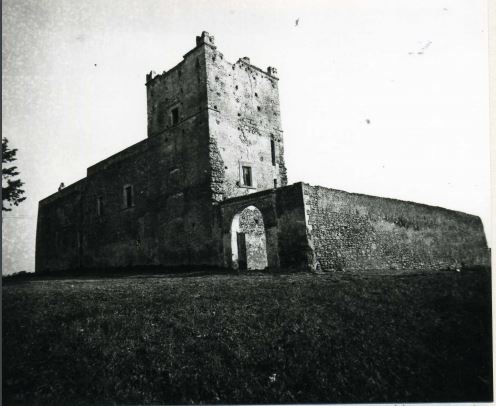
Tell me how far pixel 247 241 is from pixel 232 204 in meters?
1.84

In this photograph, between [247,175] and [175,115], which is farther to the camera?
[175,115]

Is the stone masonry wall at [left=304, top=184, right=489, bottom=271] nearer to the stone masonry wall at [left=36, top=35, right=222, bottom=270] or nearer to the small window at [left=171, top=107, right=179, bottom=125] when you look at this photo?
the stone masonry wall at [left=36, top=35, right=222, bottom=270]

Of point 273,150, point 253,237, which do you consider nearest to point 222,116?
point 273,150

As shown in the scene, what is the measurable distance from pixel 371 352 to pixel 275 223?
7.87m

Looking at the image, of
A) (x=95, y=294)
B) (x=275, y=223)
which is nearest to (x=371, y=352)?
(x=95, y=294)

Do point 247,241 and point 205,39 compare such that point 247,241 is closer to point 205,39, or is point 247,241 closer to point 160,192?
point 160,192

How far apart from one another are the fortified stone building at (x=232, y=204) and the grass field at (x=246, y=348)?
5.73 metres

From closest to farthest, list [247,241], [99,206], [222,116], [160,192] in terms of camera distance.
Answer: [247,241] → [222,116] → [160,192] → [99,206]

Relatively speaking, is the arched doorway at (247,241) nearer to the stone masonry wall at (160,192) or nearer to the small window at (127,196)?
the stone masonry wall at (160,192)

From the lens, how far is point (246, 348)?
5.68 m

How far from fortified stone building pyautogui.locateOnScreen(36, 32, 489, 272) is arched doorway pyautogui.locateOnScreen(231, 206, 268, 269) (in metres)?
0.04

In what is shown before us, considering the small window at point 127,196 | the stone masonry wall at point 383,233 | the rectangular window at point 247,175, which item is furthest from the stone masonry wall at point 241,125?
the small window at point 127,196

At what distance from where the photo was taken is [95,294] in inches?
335

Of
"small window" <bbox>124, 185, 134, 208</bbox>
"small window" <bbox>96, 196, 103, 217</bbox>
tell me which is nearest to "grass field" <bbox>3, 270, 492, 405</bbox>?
"small window" <bbox>124, 185, 134, 208</bbox>
